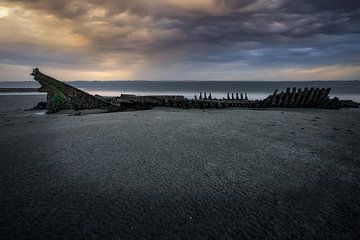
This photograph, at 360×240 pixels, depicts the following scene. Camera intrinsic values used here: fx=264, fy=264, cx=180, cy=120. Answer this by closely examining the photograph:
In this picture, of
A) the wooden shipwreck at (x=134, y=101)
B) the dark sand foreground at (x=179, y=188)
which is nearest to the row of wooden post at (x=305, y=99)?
the wooden shipwreck at (x=134, y=101)

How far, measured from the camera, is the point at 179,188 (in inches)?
141

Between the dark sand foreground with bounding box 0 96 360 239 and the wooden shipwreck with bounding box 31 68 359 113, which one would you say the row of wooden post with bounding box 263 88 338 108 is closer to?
the wooden shipwreck with bounding box 31 68 359 113

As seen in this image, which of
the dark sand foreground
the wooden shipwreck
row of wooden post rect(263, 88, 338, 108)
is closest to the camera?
the dark sand foreground

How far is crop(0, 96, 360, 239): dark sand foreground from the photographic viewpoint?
2613mm

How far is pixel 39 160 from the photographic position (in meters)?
4.82

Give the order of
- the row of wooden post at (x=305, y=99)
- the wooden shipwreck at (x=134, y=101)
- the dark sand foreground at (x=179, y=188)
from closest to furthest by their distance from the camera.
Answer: the dark sand foreground at (x=179, y=188) → the wooden shipwreck at (x=134, y=101) → the row of wooden post at (x=305, y=99)

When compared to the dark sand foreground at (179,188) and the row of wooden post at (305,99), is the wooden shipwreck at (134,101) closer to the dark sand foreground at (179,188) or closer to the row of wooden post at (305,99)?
the row of wooden post at (305,99)

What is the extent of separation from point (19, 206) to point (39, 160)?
1969mm

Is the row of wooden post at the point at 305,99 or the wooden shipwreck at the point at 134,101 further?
the row of wooden post at the point at 305,99

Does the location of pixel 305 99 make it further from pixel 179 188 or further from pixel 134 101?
pixel 179 188

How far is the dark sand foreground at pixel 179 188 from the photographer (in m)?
2.61

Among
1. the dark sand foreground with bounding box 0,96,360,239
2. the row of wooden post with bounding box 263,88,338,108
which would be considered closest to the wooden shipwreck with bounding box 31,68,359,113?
the row of wooden post with bounding box 263,88,338,108

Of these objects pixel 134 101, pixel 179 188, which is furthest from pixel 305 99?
pixel 179 188

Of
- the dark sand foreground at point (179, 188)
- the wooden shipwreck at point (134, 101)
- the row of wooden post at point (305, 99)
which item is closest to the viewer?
the dark sand foreground at point (179, 188)
